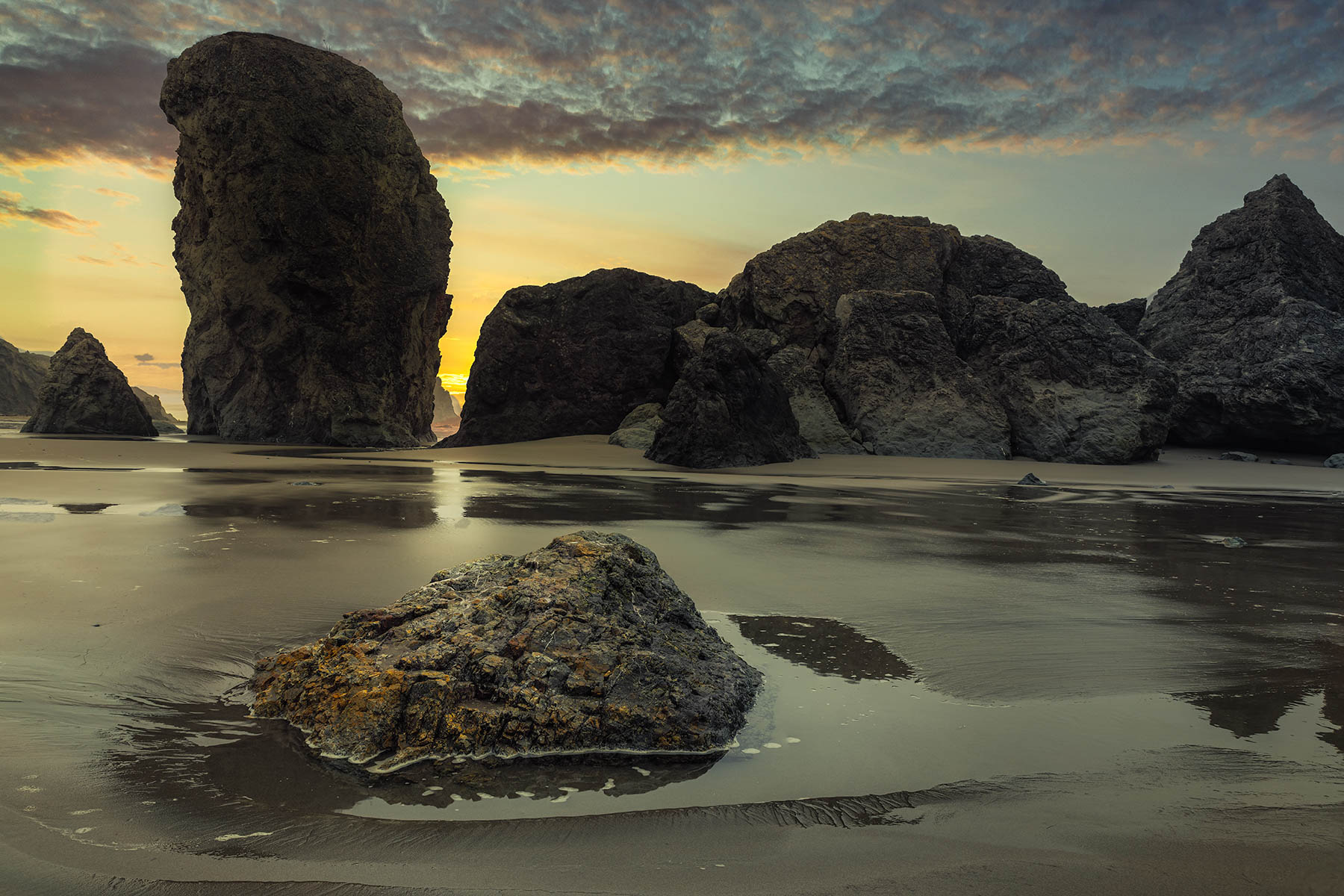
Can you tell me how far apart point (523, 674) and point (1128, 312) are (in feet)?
69.8

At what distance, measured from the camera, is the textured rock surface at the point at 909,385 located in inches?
563

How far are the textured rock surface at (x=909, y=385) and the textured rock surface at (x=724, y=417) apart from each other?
2457mm

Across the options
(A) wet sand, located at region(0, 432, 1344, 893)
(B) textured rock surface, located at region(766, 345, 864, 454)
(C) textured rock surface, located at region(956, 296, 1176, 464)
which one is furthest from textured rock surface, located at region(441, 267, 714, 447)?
(A) wet sand, located at region(0, 432, 1344, 893)

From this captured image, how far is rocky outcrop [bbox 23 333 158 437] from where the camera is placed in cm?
2095

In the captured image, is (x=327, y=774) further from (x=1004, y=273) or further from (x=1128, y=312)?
(x=1128, y=312)

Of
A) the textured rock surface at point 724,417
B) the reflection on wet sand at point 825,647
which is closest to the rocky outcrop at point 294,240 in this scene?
the textured rock surface at point 724,417

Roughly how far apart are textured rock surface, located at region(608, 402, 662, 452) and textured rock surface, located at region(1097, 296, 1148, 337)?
38.1 feet

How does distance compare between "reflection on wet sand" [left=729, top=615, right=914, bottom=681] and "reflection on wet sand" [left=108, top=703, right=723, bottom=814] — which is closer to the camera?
"reflection on wet sand" [left=108, top=703, right=723, bottom=814]

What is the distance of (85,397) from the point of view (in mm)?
21109

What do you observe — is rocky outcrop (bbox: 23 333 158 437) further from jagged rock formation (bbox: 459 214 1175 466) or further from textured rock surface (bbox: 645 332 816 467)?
textured rock surface (bbox: 645 332 816 467)

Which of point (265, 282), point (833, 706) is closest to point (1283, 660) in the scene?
point (833, 706)

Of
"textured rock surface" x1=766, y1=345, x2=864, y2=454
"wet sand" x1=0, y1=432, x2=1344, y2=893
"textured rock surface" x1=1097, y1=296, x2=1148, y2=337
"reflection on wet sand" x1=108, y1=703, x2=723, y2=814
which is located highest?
"textured rock surface" x1=1097, y1=296, x2=1148, y2=337

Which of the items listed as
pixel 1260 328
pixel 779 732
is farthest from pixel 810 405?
pixel 779 732

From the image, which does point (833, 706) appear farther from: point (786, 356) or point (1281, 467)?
point (1281, 467)
